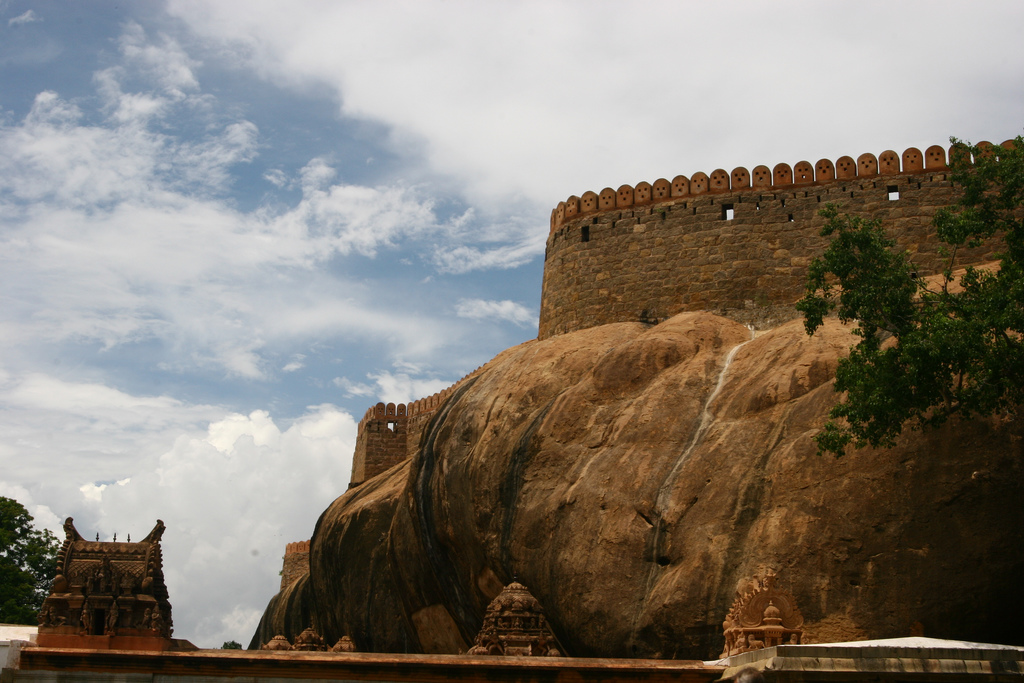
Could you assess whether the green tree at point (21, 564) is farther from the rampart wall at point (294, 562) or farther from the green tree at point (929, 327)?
the green tree at point (929, 327)

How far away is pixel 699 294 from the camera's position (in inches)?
1061

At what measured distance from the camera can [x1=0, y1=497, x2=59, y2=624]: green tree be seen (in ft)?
120

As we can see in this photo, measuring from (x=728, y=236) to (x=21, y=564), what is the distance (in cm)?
2854

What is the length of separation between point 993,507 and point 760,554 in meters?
3.88

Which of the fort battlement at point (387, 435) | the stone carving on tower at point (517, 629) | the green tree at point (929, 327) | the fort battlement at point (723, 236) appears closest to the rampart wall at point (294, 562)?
the fort battlement at point (387, 435)

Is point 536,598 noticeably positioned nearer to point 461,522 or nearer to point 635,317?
point 461,522

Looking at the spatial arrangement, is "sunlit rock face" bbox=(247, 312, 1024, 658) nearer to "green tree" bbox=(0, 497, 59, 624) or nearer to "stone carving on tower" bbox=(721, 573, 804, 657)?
"stone carving on tower" bbox=(721, 573, 804, 657)

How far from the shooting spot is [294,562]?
168 ft

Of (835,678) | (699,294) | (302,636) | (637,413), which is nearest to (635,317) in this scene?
(699,294)

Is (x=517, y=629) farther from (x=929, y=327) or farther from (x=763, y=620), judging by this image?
(x=929, y=327)

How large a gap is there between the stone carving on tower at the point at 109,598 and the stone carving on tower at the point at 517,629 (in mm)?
5873

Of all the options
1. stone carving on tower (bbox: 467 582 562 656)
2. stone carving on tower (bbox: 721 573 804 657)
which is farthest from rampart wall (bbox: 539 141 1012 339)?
stone carving on tower (bbox: 721 573 804 657)

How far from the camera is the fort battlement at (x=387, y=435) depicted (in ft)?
146

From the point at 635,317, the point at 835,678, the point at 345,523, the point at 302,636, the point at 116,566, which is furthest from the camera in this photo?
the point at 345,523
